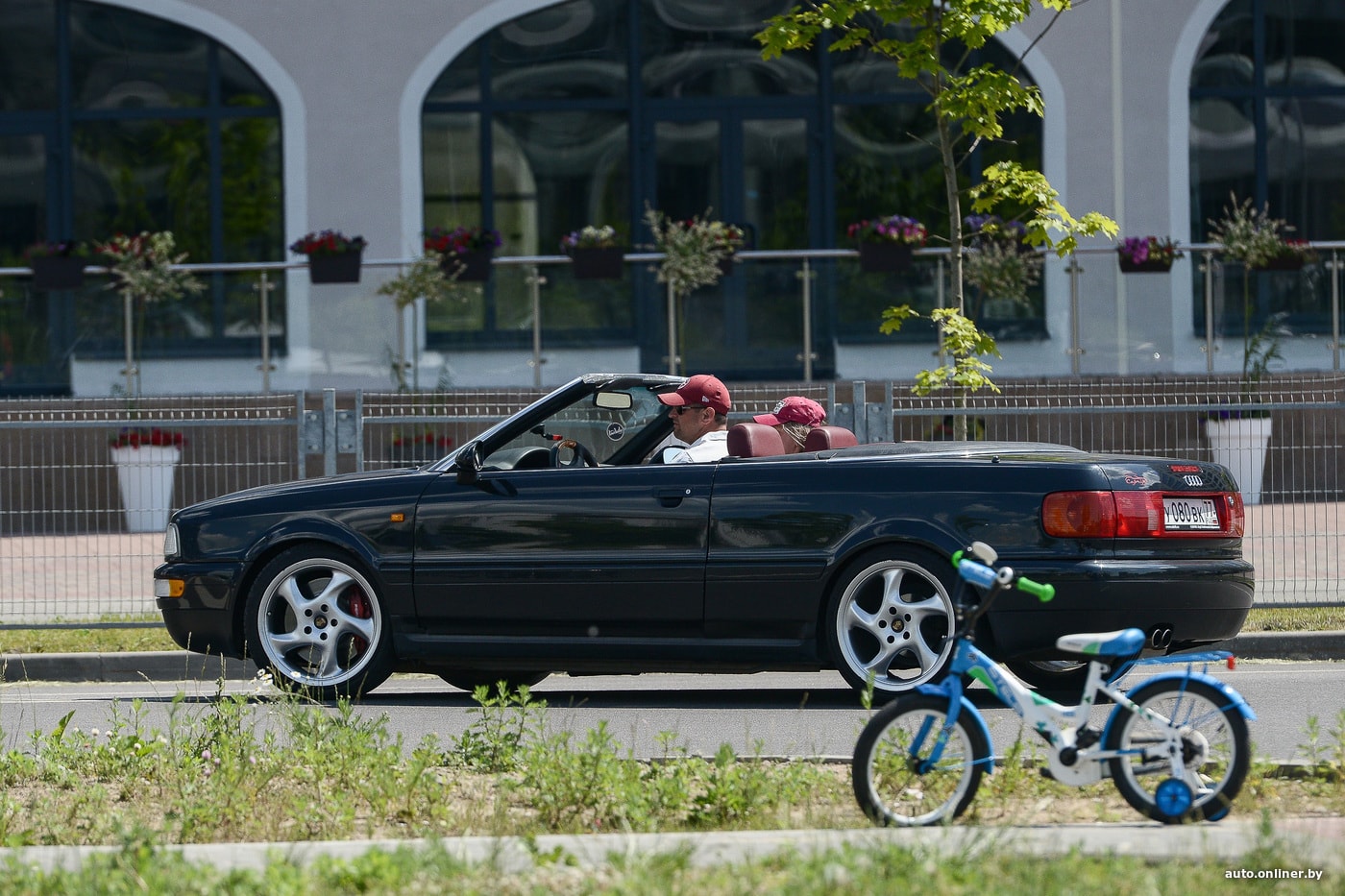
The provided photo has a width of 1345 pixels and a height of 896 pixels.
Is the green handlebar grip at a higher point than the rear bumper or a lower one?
higher

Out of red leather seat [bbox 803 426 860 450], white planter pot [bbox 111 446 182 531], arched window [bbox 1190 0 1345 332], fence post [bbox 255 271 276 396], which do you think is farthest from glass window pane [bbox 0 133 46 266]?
red leather seat [bbox 803 426 860 450]

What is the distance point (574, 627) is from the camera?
27.0 feet

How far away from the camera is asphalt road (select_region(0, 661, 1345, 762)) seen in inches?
285

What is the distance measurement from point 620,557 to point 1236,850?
391cm

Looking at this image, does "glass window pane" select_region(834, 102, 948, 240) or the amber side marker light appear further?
"glass window pane" select_region(834, 102, 948, 240)

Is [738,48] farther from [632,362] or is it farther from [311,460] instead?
[311,460]

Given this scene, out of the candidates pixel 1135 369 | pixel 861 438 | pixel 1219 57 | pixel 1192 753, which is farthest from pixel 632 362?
pixel 1192 753

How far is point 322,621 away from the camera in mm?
8648

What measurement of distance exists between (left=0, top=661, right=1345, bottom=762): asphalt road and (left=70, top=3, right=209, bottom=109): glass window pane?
13.1m

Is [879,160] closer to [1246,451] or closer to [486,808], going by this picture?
[1246,451]

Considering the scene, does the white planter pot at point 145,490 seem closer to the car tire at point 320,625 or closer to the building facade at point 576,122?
the car tire at point 320,625

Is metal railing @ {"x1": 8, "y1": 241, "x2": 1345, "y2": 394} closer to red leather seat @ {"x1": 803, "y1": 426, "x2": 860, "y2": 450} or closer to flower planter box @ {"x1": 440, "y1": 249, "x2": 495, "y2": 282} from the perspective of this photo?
flower planter box @ {"x1": 440, "y1": 249, "x2": 495, "y2": 282}

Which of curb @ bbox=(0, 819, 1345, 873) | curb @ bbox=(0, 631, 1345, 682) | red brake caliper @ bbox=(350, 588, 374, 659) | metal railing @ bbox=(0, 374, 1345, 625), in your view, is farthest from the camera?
metal railing @ bbox=(0, 374, 1345, 625)

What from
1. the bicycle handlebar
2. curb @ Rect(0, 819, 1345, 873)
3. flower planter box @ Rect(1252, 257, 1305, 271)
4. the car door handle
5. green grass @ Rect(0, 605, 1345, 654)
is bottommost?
green grass @ Rect(0, 605, 1345, 654)
